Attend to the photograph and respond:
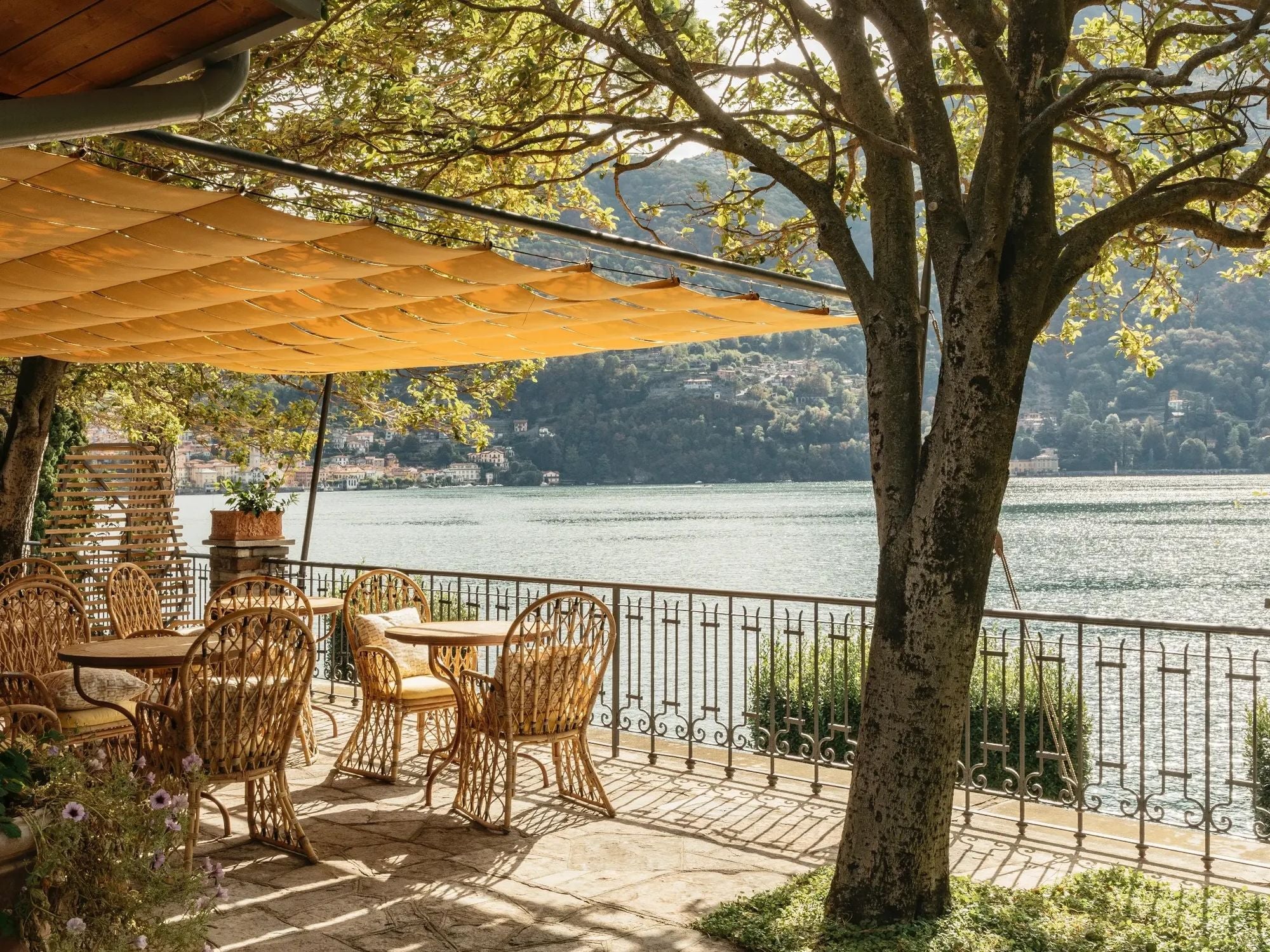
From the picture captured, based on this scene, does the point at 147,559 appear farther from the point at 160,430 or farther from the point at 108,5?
the point at 108,5

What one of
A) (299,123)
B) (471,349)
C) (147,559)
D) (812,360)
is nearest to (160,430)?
(147,559)

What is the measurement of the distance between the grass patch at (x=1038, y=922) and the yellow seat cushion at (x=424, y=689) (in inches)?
90.2

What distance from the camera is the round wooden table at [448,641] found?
18.1 ft

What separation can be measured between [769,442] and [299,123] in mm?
49465

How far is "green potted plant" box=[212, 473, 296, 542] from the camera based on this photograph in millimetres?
9867

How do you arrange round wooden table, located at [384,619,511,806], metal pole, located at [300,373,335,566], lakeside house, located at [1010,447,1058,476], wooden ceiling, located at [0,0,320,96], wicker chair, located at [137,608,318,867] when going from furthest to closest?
lakeside house, located at [1010,447,1058,476] < metal pole, located at [300,373,335,566] < round wooden table, located at [384,619,511,806] < wicker chair, located at [137,608,318,867] < wooden ceiling, located at [0,0,320,96]

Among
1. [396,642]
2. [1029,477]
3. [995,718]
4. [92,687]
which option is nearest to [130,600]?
[396,642]

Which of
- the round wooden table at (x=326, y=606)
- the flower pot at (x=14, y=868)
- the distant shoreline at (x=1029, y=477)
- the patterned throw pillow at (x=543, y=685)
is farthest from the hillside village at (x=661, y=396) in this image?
the flower pot at (x=14, y=868)

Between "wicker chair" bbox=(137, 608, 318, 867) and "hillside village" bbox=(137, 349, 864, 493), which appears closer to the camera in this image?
"wicker chair" bbox=(137, 608, 318, 867)

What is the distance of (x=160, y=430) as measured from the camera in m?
16.5

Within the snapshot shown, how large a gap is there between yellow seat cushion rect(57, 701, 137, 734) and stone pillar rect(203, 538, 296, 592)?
184 inches

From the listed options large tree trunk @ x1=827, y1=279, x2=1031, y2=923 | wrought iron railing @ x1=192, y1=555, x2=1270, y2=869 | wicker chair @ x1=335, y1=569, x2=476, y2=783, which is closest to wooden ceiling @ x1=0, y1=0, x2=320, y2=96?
large tree trunk @ x1=827, y1=279, x2=1031, y2=923

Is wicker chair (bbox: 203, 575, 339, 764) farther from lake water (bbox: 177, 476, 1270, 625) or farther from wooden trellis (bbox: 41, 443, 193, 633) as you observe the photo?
lake water (bbox: 177, 476, 1270, 625)

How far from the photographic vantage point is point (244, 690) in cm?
442
